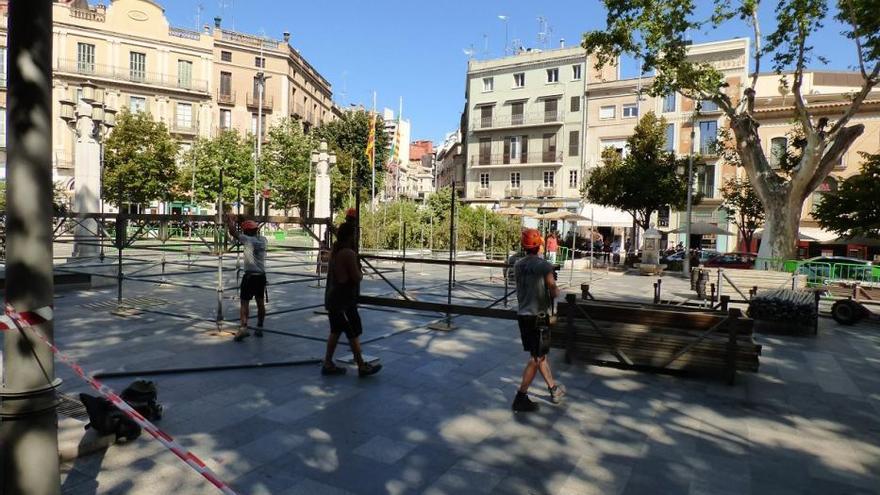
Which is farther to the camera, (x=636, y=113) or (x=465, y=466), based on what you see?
(x=636, y=113)

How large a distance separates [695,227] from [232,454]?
2817cm

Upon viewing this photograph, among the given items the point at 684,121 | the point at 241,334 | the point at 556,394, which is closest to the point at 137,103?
the point at 684,121

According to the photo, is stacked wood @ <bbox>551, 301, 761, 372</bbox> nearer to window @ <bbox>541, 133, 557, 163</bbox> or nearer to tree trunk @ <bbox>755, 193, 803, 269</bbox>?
tree trunk @ <bbox>755, 193, 803, 269</bbox>

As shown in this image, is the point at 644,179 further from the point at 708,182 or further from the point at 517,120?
the point at 517,120

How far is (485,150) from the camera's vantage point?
160 ft

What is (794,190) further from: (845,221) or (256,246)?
(256,246)

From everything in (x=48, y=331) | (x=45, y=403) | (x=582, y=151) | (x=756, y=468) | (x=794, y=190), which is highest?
(x=582, y=151)

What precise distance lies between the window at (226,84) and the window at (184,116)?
339cm

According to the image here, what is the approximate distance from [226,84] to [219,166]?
1453cm

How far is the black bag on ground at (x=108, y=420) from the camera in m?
3.98

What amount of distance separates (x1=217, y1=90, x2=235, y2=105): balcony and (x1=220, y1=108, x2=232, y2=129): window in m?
0.67

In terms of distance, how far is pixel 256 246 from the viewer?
7680 millimetres

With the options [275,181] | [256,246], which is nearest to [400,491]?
[256,246]

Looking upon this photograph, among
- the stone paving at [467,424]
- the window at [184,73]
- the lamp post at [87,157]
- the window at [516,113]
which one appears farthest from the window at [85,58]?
the stone paving at [467,424]
